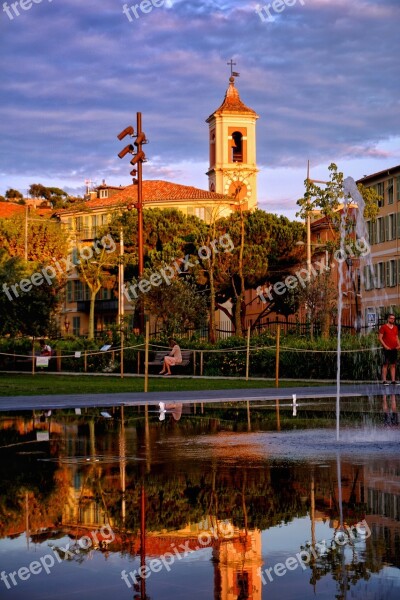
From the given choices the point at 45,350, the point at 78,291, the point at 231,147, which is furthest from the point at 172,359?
the point at 231,147

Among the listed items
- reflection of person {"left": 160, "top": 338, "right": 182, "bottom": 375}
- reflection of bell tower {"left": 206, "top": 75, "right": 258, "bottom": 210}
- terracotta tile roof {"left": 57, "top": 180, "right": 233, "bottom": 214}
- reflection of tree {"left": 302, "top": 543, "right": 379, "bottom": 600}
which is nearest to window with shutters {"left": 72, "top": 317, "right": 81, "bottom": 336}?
terracotta tile roof {"left": 57, "top": 180, "right": 233, "bottom": 214}

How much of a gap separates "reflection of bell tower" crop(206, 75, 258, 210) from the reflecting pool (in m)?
80.8

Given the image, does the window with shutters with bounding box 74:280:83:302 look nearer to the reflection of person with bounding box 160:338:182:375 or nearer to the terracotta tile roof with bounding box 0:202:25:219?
the terracotta tile roof with bounding box 0:202:25:219

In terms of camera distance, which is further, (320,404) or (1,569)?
(320,404)

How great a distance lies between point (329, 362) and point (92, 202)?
2450 inches

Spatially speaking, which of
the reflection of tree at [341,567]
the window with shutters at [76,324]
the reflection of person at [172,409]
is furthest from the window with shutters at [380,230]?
the reflection of tree at [341,567]

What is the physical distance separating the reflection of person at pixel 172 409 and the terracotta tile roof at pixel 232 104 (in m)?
76.4

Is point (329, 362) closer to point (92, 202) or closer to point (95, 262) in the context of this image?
point (95, 262)

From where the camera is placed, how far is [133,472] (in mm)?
11109

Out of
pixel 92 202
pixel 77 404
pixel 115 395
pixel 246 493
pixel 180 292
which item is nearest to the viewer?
pixel 246 493

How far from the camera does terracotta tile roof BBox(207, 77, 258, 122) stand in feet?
318

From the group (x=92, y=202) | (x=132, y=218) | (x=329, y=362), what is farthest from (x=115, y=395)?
(x=92, y=202)

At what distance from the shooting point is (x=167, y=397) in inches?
945

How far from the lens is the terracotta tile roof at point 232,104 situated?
96938 mm
